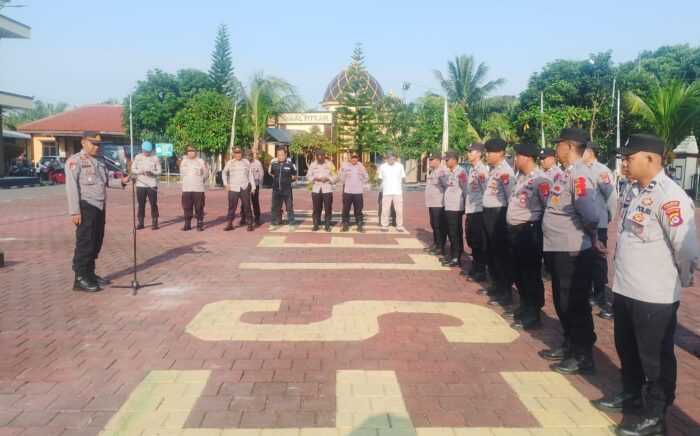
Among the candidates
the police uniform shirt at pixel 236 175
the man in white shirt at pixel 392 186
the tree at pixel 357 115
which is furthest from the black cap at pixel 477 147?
the tree at pixel 357 115

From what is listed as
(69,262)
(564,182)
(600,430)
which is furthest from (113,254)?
(600,430)

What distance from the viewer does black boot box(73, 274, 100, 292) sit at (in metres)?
7.24

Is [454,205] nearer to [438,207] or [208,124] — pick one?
[438,207]

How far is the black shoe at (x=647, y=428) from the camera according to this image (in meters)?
3.62

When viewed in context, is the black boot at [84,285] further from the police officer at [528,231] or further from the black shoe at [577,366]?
the black shoe at [577,366]

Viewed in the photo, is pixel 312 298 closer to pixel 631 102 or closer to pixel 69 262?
pixel 69 262

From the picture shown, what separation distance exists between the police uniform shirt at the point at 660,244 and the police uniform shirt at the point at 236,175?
404 inches

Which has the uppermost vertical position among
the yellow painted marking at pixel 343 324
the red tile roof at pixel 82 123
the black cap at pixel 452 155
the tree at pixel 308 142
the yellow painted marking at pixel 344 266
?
the red tile roof at pixel 82 123

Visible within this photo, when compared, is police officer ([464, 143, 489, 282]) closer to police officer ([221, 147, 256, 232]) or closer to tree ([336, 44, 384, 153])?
police officer ([221, 147, 256, 232])

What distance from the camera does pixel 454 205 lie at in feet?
29.8

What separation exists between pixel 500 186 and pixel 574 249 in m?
2.23

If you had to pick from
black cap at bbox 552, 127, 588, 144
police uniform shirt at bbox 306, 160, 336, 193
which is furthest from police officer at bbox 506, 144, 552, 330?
police uniform shirt at bbox 306, 160, 336, 193

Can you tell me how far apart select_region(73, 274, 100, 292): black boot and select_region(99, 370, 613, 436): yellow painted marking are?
10.3ft

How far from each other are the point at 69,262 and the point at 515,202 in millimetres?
6715
